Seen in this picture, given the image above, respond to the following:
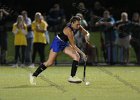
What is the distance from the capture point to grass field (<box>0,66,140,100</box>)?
12.4 metres

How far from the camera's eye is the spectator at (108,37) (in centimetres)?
2241

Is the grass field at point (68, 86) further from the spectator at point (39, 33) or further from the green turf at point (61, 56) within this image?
the green turf at point (61, 56)

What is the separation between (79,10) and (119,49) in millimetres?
2582

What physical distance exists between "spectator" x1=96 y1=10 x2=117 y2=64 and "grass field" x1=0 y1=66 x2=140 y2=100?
7.10 ft

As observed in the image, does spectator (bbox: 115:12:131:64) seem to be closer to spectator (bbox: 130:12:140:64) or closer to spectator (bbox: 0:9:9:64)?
spectator (bbox: 130:12:140:64)

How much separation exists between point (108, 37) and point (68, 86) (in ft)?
27.4

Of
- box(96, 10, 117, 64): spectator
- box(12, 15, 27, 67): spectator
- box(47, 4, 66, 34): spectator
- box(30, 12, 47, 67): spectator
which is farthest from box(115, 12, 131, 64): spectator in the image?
box(12, 15, 27, 67): spectator

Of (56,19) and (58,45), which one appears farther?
(56,19)

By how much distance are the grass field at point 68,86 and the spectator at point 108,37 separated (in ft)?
7.10

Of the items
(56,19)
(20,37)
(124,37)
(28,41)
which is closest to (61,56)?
(56,19)

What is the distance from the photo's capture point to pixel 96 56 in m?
22.6

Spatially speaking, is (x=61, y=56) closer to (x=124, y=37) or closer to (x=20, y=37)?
(x=124, y=37)

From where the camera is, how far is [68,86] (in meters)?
14.5

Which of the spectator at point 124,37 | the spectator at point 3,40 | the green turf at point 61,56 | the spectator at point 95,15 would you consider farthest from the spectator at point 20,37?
the spectator at point 124,37
